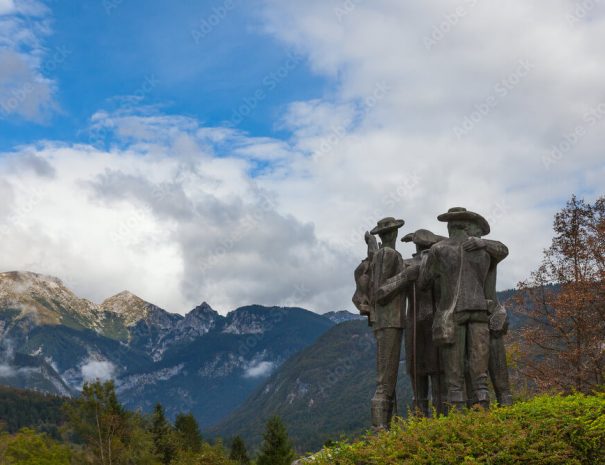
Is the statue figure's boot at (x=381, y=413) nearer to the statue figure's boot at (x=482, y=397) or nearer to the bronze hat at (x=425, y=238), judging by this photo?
the statue figure's boot at (x=482, y=397)

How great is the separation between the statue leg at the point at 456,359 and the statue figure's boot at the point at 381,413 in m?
1.34

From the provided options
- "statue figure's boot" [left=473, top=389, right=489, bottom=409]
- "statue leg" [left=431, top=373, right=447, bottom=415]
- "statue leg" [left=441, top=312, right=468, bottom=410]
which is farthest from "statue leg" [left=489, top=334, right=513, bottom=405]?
"statue leg" [left=431, top=373, right=447, bottom=415]

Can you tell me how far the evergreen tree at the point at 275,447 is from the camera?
55.0 meters

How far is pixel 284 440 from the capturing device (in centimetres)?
5662

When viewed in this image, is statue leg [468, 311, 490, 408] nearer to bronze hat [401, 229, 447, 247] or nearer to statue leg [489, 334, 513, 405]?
statue leg [489, 334, 513, 405]

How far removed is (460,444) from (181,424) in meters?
69.5

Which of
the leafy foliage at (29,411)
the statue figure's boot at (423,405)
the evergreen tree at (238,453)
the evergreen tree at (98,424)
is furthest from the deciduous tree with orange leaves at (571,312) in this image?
the leafy foliage at (29,411)

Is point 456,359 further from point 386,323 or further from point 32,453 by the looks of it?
point 32,453

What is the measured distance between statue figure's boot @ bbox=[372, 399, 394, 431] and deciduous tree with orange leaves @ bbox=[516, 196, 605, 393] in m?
11.9

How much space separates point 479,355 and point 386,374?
78.6 inches

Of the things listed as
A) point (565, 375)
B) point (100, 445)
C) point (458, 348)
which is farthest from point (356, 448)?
point (100, 445)

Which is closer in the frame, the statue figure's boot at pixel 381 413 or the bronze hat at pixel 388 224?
the statue figure's boot at pixel 381 413

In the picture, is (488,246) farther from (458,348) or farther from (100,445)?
(100,445)

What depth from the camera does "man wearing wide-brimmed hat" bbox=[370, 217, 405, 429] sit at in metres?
14.0
